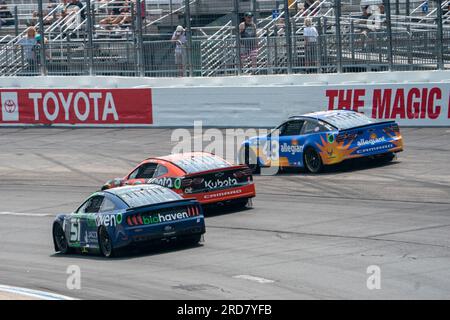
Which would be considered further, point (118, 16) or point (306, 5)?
point (118, 16)

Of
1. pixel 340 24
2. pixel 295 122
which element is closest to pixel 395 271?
pixel 295 122

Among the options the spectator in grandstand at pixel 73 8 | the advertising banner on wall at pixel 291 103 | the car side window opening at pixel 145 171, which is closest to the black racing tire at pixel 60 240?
the car side window opening at pixel 145 171

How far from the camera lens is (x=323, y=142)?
21.7m

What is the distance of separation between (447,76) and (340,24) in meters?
3.61

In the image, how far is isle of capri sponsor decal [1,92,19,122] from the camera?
34812mm

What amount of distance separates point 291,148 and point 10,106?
51.1ft

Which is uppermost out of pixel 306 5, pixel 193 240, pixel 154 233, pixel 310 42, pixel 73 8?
pixel 73 8

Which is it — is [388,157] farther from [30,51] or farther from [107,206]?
[30,51]

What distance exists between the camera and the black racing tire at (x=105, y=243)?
49.5ft

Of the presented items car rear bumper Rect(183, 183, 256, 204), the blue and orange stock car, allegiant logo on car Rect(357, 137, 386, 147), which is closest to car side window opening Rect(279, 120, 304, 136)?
the blue and orange stock car

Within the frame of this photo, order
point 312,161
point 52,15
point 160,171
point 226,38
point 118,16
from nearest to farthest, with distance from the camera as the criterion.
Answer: point 160,171, point 312,161, point 226,38, point 118,16, point 52,15

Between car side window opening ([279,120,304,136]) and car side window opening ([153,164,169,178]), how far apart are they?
474 cm

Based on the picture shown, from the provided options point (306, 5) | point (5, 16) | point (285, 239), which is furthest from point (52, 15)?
point (285, 239)
